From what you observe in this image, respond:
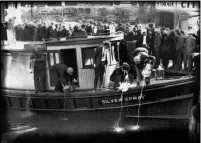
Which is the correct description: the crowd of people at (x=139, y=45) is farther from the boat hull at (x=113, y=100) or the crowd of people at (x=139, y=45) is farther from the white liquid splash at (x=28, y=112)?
the white liquid splash at (x=28, y=112)

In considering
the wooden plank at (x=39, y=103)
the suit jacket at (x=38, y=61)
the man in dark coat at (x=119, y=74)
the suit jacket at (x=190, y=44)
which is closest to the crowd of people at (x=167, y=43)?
the suit jacket at (x=190, y=44)

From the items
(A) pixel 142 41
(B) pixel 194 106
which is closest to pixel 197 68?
(B) pixel 194 106

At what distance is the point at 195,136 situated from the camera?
3172 mm

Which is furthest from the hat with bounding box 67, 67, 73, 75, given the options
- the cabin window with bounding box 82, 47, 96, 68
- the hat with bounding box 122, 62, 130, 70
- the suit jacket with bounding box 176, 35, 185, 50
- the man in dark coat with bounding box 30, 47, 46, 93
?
the suit jacket with bounding box 176, 35, 185, 50

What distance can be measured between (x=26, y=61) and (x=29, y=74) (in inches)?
4.5

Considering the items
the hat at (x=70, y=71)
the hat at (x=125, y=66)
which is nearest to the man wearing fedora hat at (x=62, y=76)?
the hat at (x=70, y=71)

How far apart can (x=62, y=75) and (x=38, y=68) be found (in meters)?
0.21

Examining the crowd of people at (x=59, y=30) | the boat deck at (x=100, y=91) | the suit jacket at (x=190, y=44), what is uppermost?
the crowd of people at (x=59, y=30)

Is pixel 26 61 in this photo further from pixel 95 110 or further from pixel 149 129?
pixel 149 129

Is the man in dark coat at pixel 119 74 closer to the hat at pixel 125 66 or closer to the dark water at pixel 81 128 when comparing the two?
the hat at pixel 125 66

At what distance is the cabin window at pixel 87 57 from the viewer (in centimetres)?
297

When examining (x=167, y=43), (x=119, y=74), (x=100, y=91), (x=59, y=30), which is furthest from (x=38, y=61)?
(x=167, y=43)

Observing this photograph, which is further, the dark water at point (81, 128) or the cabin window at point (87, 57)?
the dark water at point (81, 128)

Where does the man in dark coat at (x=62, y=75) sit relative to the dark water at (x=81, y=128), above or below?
above
